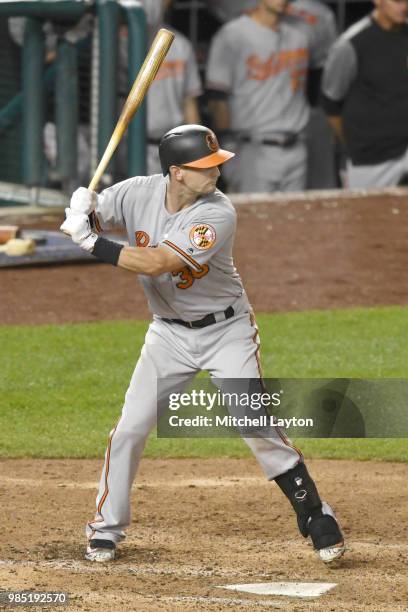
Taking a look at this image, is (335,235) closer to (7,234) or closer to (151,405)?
(7,234)

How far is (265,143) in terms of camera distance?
1257cm

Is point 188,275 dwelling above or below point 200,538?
above

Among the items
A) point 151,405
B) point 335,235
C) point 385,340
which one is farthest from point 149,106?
point 151,405

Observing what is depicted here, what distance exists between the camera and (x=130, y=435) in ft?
17.7

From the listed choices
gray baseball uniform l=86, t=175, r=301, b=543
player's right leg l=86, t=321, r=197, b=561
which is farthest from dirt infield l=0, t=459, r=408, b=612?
gray baseball uniform l=86, t=175, r=301, b=543

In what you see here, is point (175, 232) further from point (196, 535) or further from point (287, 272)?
point (287, 272)

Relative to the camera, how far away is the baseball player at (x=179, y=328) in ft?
17.5

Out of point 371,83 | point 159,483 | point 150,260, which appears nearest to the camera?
point 150,260

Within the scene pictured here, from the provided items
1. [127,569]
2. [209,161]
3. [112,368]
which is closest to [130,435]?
[127,569]

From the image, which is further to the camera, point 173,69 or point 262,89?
point 262,89

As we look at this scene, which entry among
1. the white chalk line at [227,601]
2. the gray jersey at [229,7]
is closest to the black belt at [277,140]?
the gray jersey at [229,7]

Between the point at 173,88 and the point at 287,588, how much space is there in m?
7.69

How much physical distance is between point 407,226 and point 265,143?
4.88 feet

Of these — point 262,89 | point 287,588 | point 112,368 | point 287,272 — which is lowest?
point 287,272
